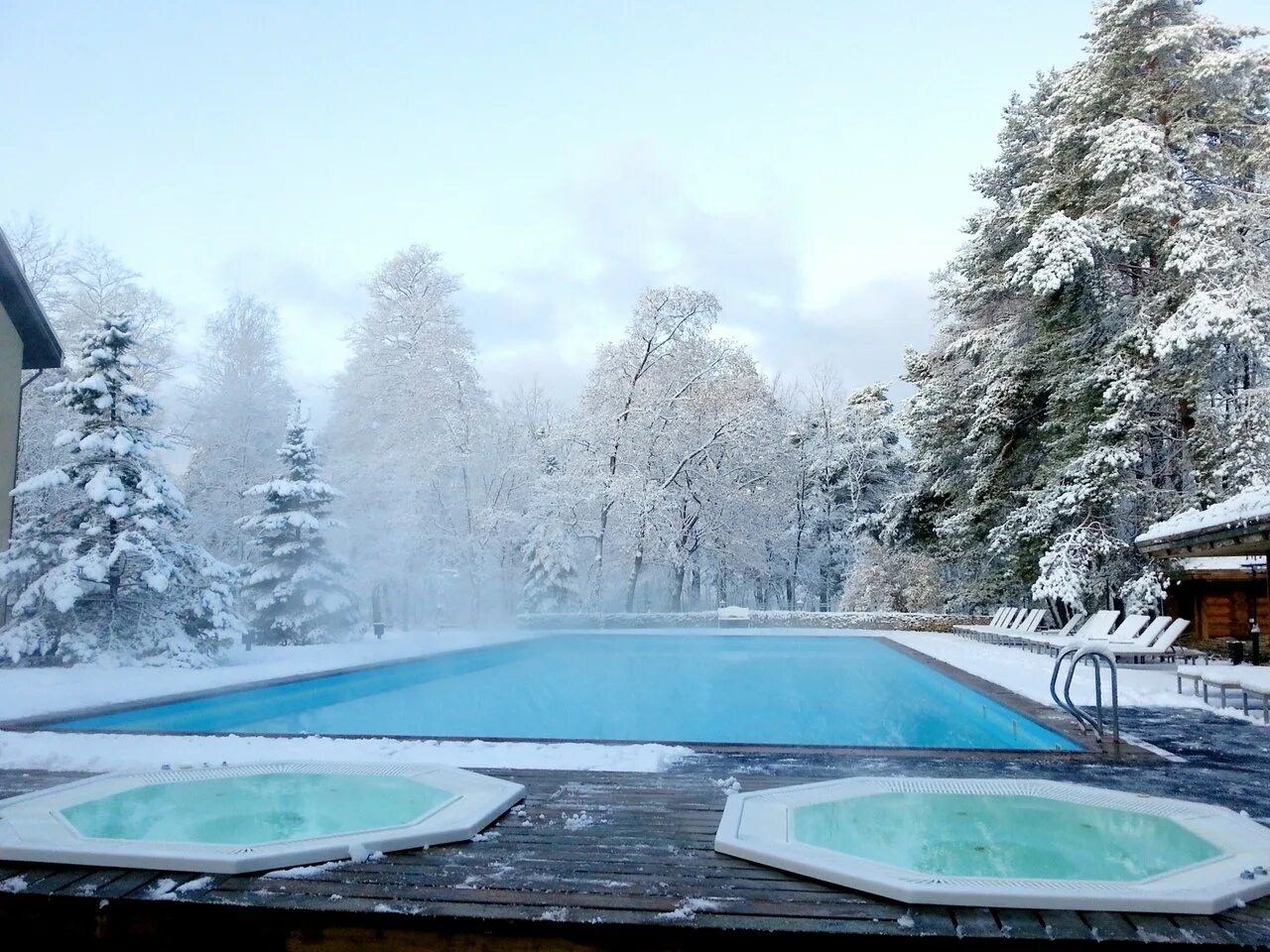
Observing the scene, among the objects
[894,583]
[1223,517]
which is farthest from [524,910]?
[894,583]

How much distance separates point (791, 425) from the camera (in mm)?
28203

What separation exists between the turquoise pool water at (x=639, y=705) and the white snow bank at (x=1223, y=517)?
9.12 feet

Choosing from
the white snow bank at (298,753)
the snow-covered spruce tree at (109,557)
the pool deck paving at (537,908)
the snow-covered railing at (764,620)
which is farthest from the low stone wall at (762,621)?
the pool deck paving at (537,908)

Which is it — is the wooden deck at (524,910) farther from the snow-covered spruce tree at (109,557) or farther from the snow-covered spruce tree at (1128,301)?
the snow-covered spruce tree at (1128,301)

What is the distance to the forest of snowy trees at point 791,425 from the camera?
14273 millimetres

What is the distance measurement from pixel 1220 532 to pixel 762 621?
45.9ft

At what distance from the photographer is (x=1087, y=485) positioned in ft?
49.7

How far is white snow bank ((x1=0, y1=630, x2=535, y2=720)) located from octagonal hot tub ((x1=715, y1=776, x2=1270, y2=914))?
698 cm

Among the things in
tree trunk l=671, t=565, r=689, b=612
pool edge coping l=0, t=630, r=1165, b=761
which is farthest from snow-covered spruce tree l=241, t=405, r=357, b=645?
tree trunk l=671, t=565, r=689, b=612

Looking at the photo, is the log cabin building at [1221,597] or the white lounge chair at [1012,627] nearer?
the white lounge chair at [1012,627]

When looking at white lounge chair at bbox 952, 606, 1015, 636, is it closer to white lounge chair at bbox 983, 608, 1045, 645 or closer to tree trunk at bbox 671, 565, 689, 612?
white lounge chair at bbox 983, 608, 1045, 645

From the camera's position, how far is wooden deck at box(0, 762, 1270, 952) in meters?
2.62

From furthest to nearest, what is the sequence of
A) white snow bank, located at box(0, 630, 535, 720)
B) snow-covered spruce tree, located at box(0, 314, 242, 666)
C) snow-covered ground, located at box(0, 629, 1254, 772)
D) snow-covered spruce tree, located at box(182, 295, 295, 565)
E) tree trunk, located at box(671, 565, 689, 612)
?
tree trunk, located at box(671, 565, 689, 612), snow-covered spruce tree, located at box(182, 295, 295, 565), snow-covered spruce tree, located at box(0, 314, 242, 666), white snow bank, located at box(0, 630, 535, 720), snow-covered ground, located at box(0, 629, 1254, 772)

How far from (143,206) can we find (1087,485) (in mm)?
16355
